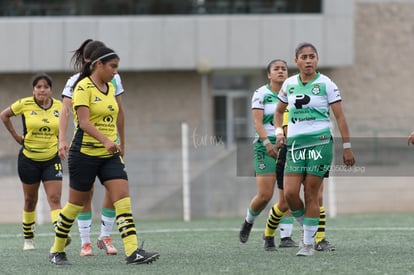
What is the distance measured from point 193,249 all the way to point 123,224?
7.27 feet

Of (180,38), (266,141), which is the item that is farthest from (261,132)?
(180,38)

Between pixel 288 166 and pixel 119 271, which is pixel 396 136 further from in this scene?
pixel 119 271

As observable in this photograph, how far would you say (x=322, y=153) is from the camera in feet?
31.6

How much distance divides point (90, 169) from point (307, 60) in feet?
7.86

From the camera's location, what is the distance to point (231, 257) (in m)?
9.71

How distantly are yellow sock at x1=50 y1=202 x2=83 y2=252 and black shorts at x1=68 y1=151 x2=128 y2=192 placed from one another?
0.66 feet

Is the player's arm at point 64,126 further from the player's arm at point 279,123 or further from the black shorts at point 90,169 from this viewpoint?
the player's arm at point 279,123

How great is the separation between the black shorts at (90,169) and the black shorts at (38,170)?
95.9 inches

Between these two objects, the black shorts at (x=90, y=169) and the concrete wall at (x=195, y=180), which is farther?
the concrete wall at (x=195, y=180)

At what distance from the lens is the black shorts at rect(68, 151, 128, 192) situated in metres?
8.95

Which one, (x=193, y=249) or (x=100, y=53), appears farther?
(x=193, y=249)

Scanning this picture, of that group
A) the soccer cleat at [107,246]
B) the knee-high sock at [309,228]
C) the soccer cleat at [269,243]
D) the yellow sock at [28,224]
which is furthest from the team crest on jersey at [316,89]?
the yellow sock at [28,224]

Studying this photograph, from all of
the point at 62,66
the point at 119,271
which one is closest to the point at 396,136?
the point at 62,66

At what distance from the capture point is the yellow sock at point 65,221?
9.13 metres
